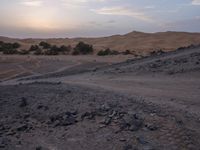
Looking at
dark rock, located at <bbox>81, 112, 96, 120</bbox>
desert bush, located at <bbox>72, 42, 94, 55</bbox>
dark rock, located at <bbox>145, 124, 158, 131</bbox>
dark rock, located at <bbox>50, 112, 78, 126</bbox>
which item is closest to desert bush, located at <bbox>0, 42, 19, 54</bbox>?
desert bush, located at <bbox>72, 42, 94, 55</bbox>

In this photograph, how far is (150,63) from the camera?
61.2ft

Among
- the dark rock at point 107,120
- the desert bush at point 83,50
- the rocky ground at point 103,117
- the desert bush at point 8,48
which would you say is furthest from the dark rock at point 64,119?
the desert bush at point 83,50

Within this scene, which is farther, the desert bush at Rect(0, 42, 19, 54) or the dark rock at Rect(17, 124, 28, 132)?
the desert bush at Rect(0, 42, 19, 54)

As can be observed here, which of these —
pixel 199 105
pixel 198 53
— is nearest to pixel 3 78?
pixel 198 53

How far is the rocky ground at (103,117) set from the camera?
8.05m

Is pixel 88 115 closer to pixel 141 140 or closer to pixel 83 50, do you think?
pixel 141 140

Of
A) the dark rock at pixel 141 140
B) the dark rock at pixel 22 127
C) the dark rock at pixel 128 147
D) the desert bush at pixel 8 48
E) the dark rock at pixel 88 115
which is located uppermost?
the dark rock at pixel 88 115

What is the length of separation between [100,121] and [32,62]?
1968 centimetres

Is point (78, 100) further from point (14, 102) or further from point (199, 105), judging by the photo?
point (199, 105)

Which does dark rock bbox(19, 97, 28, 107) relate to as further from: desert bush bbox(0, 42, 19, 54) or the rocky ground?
desert bush bbox(0, 42, 19, 54)

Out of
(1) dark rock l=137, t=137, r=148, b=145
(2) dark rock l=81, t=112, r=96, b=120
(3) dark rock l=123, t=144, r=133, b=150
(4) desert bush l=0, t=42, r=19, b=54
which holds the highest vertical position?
(2) dark rock l=81, t=112, r=96, b=120

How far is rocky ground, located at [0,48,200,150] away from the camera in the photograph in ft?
26.4

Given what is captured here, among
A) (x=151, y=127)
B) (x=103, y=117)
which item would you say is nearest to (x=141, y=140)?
(x=151, y=127)

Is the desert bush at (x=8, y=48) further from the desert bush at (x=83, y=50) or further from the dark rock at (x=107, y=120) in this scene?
the dark rock at (x=107, y=120)
